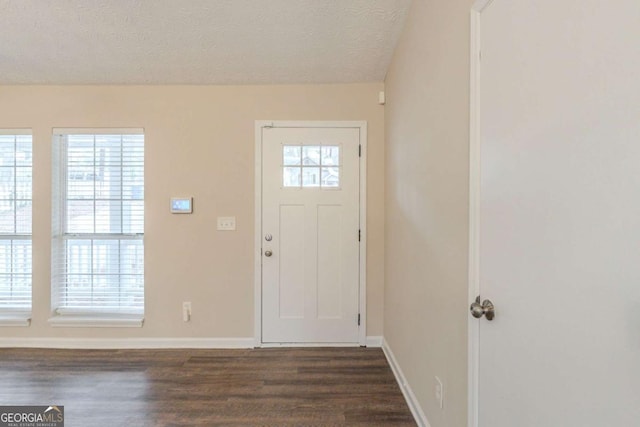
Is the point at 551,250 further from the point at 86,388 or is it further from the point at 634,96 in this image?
the point at 86,388

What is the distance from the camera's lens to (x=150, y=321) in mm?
2713

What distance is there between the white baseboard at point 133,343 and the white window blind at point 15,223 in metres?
0.29

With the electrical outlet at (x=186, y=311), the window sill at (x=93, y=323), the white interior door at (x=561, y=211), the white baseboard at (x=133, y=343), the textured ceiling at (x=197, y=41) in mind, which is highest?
the textured ceiling at (x=197, y=41)

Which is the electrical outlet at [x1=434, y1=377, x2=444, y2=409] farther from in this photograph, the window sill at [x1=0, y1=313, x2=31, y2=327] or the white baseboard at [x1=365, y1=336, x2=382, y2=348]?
the window sill at [x1=0, y1=313, x2=31, y2=327]

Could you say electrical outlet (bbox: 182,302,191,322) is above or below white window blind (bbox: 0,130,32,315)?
below

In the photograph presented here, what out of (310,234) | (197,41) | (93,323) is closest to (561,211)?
(310,234)

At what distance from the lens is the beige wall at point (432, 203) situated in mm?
1237

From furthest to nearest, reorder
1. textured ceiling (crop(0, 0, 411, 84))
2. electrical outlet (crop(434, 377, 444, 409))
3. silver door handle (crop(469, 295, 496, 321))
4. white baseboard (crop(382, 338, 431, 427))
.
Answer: textured ceiling (crop(0, 0, 411, 84)), white baseboard (crop(382, 338, 431, 427)), electrical outlet (crop(434, 377, 444, 409)), silver door handle (crop(469, 295, 496, 321))

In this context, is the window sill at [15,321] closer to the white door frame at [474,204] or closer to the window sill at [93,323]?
the window sill at [93,323]

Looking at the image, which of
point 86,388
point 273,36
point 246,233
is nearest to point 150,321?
point 86,388

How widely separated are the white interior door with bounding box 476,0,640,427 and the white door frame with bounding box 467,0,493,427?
1.5 inches

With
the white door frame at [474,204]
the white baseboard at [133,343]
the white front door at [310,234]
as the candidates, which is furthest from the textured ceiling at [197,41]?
the white baseboard at [133,343]

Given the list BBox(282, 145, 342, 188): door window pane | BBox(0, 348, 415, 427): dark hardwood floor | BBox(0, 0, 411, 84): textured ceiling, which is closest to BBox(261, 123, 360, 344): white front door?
BBox(282, 145, 342, 188): door window pane

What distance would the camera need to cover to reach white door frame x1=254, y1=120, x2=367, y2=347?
8.84 feet
